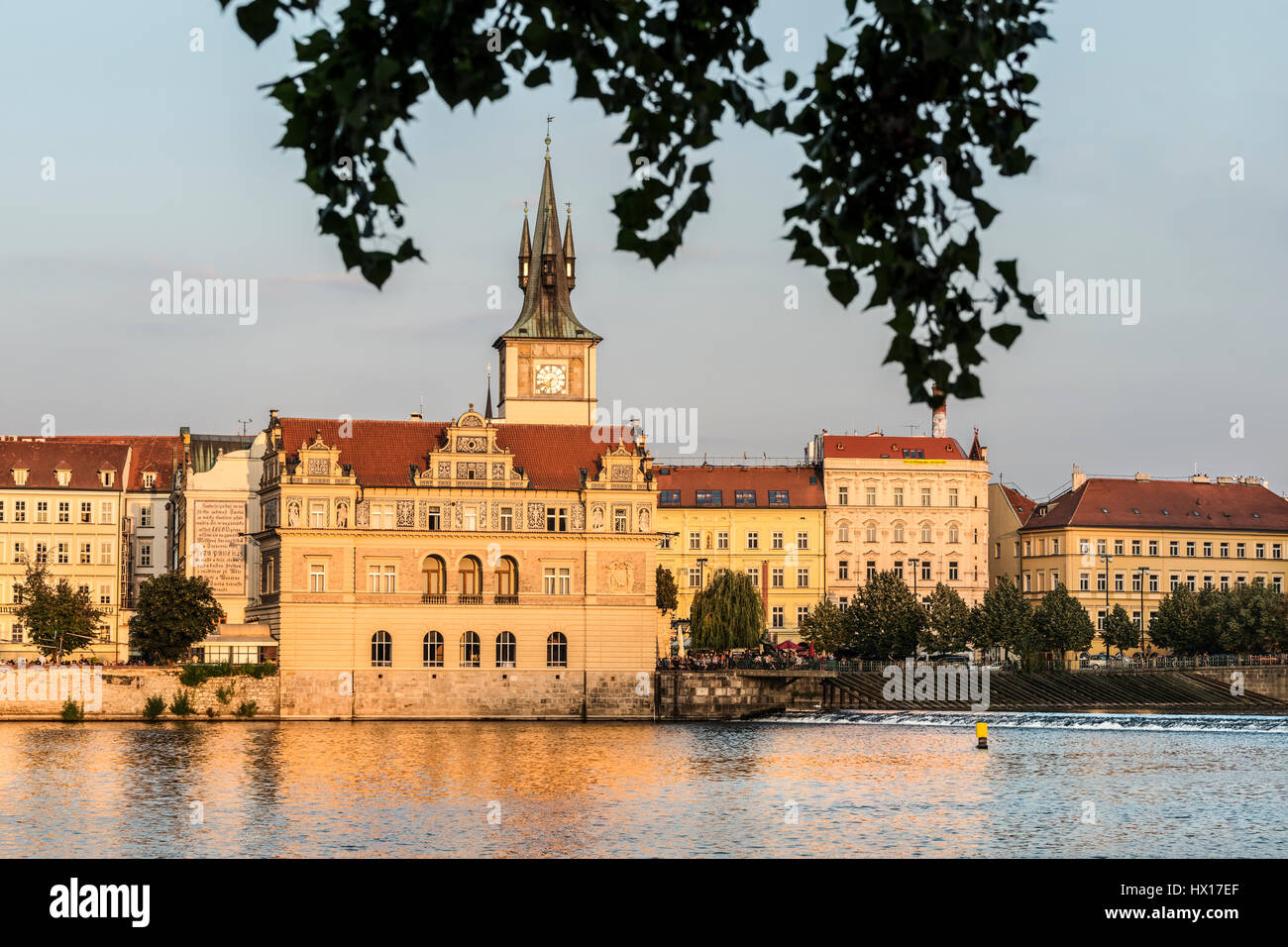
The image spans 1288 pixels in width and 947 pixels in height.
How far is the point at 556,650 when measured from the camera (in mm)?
77312

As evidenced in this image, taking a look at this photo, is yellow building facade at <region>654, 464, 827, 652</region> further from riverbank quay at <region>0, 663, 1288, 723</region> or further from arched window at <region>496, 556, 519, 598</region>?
arched window at <region>496, 556, 519, 598</region>

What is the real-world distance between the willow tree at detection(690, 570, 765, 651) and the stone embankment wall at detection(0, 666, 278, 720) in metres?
24.8

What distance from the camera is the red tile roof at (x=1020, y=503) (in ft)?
382

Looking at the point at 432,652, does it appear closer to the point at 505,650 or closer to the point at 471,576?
the point at 505,650

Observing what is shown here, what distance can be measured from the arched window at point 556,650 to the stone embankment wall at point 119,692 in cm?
1141

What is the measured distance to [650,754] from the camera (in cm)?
5681

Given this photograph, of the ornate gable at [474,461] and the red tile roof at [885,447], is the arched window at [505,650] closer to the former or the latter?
the ornate gable at [474,461]

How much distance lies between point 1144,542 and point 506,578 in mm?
50020

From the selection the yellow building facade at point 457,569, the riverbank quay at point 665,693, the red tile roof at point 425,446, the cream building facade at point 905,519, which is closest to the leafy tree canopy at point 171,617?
the yellow building facade at point 457,569

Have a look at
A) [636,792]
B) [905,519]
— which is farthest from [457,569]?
[905,519]

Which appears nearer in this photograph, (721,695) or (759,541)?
(721,695)

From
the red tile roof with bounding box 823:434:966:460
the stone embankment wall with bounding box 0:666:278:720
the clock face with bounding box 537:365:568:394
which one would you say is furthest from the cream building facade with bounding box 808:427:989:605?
the stone embankment wall with bounding box 0:666:278:720
